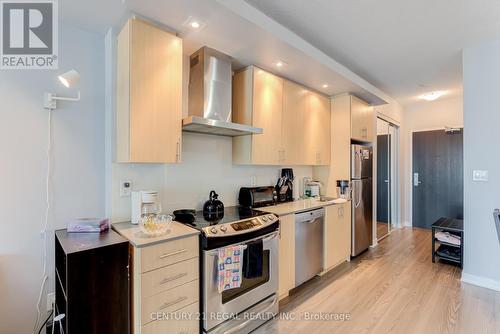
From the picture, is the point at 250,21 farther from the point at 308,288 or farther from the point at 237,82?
the point at 308,288

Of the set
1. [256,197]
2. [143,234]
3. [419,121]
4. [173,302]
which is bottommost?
[173,302]

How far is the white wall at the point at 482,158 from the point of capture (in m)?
2.62

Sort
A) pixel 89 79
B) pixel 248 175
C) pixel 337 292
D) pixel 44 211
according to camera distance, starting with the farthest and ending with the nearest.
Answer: pixel 248 175
pixel 337 292
pixel 89 79
pixel 44 211

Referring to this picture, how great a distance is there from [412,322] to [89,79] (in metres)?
3.36

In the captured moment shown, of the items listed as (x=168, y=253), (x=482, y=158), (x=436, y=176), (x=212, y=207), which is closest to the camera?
(x=168, y=253)

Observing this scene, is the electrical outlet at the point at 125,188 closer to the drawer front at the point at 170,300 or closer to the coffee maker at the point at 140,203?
the coffee maker at the point at 140,203

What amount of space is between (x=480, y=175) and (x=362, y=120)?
1578 mm

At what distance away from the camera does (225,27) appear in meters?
1.92

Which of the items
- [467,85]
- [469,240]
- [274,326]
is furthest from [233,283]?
[467,85]

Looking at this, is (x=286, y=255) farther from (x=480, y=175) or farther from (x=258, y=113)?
(x=480, y=175)

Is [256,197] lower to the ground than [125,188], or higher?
lower

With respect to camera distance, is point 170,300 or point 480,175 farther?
point 480,175

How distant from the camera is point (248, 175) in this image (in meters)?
2.98

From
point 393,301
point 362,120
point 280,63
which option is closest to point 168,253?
point 280,63
